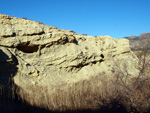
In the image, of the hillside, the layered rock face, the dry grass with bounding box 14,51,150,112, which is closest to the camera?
the dry grass with bounding box 14,51,150,112

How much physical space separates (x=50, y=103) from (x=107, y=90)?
195 centimetres

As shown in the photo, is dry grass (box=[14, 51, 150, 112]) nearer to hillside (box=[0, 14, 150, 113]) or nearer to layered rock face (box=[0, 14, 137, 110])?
hillside (box=[0, 14, 150, 113])

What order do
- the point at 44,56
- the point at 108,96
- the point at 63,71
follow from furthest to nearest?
the point at 63,71
the point at 44,56
the point at 108,96

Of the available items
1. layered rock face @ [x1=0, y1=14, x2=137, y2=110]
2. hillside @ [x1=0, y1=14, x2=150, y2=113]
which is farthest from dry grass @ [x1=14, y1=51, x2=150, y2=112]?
layered rock face @ [x1=0, y1=14, x2=137, y2=110]

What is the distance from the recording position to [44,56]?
9.41 meters

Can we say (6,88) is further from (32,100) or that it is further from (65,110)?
(65,110)

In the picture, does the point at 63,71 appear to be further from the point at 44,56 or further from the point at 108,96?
the point at 108,96

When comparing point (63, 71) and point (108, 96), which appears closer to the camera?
point (108, 96)

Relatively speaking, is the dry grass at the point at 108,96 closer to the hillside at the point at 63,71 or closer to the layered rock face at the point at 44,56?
the hillside at the point at 63,71

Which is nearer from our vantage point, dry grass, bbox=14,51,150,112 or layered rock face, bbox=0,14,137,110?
dry grass, bbox=14,51,150,112

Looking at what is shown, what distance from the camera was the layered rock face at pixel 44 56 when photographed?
778 centimetres

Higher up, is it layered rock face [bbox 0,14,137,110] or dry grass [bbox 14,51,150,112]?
layered rock face [bbox 0,14,137,110]

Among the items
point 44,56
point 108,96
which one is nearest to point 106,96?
point 108,96

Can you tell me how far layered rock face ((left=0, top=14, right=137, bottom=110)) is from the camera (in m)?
7.78
